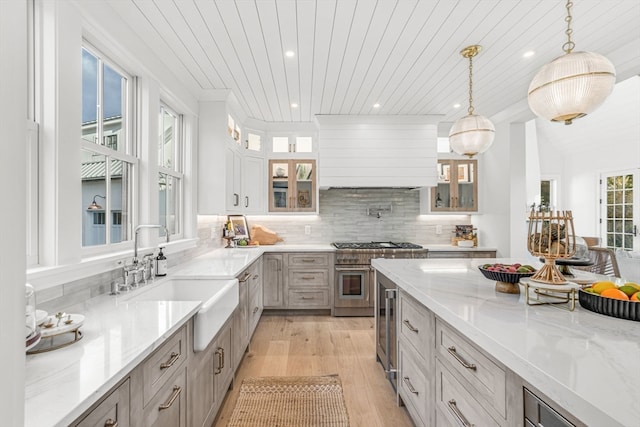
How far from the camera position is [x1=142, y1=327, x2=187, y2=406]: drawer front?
3.63ft

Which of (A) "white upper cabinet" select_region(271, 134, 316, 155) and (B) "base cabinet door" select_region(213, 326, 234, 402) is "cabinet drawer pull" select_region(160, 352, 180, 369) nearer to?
(B) "base cabinet door" select_region(213, 326, 234, 402)

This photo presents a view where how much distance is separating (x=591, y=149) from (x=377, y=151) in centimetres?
539

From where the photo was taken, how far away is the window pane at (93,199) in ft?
5.92

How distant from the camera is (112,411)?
0.92 meters

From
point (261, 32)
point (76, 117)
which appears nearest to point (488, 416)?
point (76, 117)

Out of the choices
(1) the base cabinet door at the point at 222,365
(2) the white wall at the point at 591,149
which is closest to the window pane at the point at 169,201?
(1) the base cabinet door at the point at 222,365

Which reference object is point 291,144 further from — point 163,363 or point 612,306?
point 612,306

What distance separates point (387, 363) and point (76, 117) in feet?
8.27

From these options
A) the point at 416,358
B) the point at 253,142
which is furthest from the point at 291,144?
the point at 416,358

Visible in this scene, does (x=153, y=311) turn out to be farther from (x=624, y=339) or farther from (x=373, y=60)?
(x=373, y=60)

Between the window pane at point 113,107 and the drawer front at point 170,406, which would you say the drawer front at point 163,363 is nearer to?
the drawer front at point 170,406

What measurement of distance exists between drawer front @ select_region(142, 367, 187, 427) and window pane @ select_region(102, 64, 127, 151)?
1540 millimetres

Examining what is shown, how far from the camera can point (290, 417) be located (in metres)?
2.02

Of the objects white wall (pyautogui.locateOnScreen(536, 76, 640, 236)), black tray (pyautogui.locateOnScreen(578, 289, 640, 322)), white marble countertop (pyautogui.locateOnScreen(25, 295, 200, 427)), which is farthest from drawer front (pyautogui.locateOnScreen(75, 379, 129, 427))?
white wall (pyautogui.locateOnScreen(536, 76, 640, 236))
